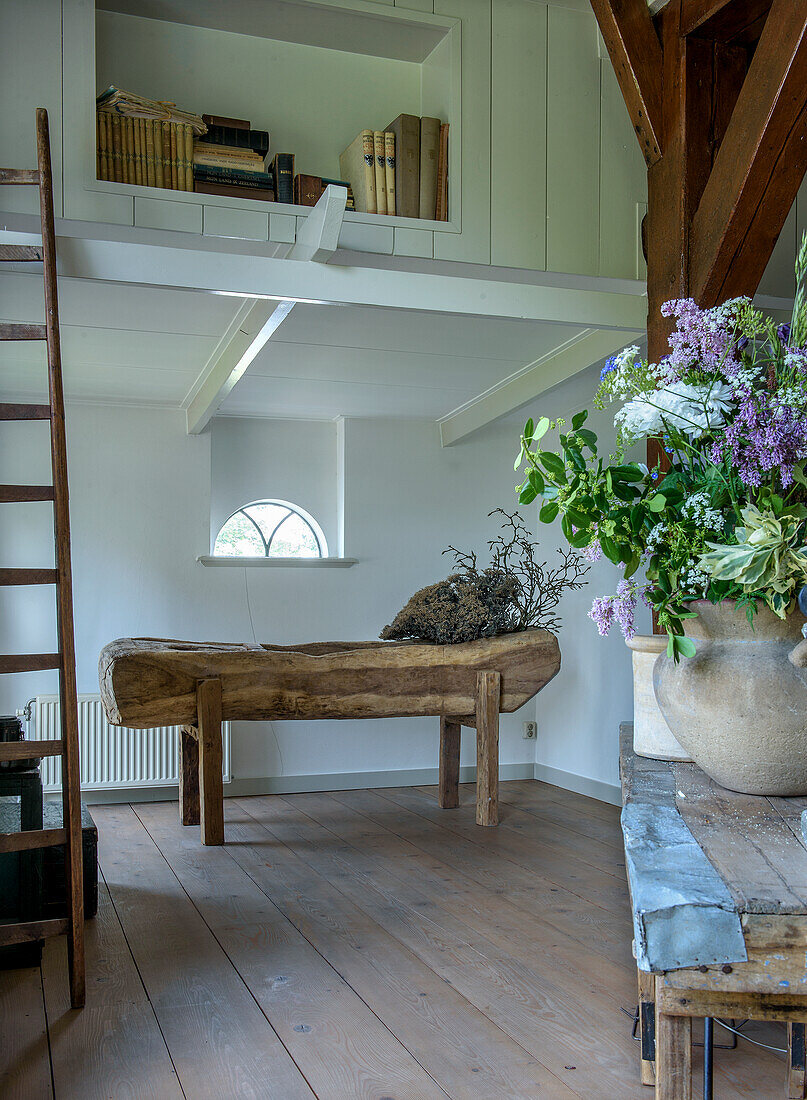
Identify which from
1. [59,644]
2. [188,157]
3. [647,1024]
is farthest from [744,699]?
[188,157]

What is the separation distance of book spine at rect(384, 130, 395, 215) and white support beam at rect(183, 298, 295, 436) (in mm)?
484

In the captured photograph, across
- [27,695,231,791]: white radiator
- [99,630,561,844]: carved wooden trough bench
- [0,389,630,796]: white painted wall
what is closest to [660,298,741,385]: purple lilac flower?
[99,630,561,844]: carved wooden trough bench

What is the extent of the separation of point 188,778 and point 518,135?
3272mm

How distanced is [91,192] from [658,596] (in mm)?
2256

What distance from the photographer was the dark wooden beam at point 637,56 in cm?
278

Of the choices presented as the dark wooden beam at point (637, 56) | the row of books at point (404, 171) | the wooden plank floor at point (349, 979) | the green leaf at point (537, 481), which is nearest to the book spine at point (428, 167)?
the row of books at point (404, 171)

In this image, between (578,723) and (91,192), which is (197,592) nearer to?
(578,723)

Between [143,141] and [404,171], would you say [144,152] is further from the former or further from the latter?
[404,171]

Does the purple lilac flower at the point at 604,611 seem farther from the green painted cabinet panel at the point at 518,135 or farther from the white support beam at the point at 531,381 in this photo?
the white support beam at the point at 531,381

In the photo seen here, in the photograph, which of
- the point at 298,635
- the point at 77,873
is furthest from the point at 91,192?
the point at 298,635

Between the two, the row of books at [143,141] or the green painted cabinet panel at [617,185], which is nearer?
the row of books at [143,141]

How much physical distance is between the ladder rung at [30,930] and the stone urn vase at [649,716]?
4.98ft

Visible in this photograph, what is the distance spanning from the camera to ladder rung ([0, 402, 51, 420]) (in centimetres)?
246

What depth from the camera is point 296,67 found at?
344cm
